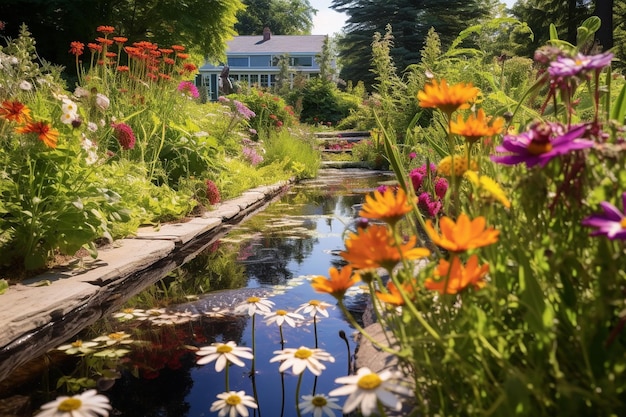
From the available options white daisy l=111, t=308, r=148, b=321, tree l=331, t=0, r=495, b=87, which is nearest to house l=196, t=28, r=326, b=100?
tree l=331, t=0, r=495, b=87

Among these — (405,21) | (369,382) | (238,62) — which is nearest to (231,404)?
(369,382)

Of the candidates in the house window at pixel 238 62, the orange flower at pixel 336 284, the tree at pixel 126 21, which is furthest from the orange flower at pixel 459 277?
the house window at pixel 238 62

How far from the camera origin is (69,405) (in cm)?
114

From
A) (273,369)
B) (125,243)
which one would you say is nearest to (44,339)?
(273,369)

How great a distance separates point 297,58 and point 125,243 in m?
39.0

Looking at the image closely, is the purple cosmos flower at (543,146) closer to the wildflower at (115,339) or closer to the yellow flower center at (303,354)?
the yellow flower center at (303,354)

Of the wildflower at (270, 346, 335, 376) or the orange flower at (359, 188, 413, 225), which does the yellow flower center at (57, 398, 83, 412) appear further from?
the orange flower at (359, 188, 413, 225)

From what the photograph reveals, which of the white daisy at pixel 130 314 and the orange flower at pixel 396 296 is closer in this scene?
the orange flower at pixel 396 296

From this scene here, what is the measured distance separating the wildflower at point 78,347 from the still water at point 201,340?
0.03 feet

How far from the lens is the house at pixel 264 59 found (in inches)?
1583

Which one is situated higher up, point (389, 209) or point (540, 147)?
point (540, 147)

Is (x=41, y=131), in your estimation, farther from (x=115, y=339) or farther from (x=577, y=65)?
(x=577, y=65)

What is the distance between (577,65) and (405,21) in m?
27.3

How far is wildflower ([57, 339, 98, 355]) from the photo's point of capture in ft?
6.40
